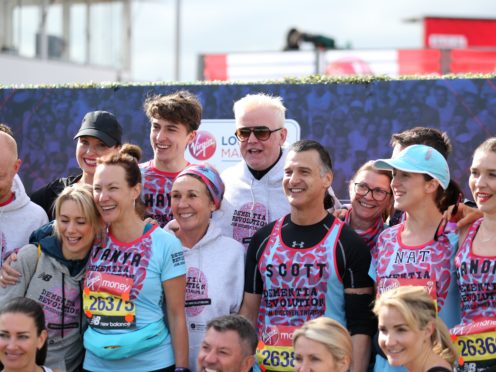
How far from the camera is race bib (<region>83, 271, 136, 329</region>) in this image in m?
4.29

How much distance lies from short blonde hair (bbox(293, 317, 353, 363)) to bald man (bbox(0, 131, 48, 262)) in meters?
1.92

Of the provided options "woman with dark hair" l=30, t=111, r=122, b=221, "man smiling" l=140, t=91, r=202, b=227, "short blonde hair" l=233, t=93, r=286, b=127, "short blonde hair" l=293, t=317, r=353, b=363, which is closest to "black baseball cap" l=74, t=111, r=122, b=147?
"woman with dark hair" l=30, t=111, r=122, b=221

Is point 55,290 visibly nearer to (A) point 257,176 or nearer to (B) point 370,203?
(A) point 257,176

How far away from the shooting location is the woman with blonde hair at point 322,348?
3.83 metres

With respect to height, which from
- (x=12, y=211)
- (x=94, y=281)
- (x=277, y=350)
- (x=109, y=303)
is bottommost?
(x=277, y=350)

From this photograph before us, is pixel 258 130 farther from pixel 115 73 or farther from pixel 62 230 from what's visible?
pixel 115 73

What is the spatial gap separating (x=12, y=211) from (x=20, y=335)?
1003 mm

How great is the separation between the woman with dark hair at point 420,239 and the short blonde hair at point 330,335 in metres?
0.30

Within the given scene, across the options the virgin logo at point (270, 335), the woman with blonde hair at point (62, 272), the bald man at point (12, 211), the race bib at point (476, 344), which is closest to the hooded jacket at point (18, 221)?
the bald man at point (12, 211)

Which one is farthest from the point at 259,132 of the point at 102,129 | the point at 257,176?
the point at 102,129

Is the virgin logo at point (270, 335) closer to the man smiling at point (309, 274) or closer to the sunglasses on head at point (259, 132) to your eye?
the man smiling at point (309, 274)

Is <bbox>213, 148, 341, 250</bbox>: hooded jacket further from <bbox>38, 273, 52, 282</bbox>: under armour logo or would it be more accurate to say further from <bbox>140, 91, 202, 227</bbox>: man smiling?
<bbox>38, 273, 52, 282</bbox>: under armour logo

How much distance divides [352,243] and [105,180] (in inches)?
54.3

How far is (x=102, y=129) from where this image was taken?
5.21 meters
